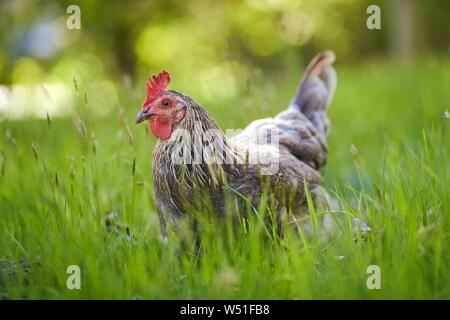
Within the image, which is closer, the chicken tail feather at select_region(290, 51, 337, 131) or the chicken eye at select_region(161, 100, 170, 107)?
the chicken eye at select_region(161, 100, 170, 107)

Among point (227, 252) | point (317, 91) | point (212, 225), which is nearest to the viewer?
point (212, 225)

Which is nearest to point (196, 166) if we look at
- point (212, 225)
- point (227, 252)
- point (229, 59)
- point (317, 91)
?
point (212, 225)

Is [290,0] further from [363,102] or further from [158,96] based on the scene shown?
[158,96]

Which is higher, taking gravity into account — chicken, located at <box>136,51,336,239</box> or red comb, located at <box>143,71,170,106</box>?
red comb, located at <box>143,71,170,106</box>

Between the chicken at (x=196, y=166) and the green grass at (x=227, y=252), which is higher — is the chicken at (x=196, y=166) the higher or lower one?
the higher one

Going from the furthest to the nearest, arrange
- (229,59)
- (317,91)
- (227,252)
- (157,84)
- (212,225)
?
(317,91)
(229,59)
(157,84)
(227,252)
(212,225)

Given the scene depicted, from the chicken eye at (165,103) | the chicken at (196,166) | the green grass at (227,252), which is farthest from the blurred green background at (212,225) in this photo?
the chicken eye at (165,103)

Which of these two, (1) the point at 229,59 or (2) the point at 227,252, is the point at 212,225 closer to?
(2) the point at 227,252

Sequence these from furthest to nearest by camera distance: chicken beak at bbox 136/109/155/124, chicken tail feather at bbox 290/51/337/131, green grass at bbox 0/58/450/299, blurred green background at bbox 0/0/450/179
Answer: blurred green background at bbox 0/0/450/179 < chicken tail feather at bbox 290/51/337/131 < chicken beak at bbox 136/109/155/124 < green grass at bbox 0/58/450/299

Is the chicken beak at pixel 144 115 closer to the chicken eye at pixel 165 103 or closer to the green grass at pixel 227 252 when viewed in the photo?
the chicken eye at pixel 165 103

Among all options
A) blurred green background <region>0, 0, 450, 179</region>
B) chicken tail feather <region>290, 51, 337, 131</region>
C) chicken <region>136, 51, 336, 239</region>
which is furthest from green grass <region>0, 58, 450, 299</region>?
chicken tail feather <region>290, 51, 337, 131</region>

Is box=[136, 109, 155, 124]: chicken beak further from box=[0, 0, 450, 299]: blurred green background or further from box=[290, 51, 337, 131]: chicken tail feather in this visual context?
box=[290, 51, 337, 131]: chicken tail feather

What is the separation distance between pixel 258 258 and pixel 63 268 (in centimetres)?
95
